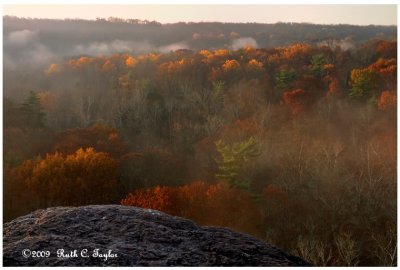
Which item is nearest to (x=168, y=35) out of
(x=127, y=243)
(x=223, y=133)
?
(x=223, y=133)

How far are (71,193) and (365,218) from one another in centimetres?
928

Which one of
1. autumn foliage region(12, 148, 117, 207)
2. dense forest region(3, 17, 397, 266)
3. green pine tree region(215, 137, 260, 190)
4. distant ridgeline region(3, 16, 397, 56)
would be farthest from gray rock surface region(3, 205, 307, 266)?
distant ridgeline region(3, 16, 397, 56)

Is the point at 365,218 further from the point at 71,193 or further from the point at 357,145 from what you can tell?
the point at 71,193

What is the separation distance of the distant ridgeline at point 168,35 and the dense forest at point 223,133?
0.08 meters

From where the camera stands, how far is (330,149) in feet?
58.4

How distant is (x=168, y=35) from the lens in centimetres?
1859

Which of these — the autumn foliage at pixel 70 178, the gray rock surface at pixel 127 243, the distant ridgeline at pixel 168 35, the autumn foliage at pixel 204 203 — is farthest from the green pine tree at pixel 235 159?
the gray rock surface at pixel 127 243

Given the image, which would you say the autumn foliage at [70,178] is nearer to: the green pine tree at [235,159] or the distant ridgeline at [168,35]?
the green pine tree at [235,159]

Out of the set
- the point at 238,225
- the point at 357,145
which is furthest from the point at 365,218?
the point at 238,225

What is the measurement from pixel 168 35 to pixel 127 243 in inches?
338

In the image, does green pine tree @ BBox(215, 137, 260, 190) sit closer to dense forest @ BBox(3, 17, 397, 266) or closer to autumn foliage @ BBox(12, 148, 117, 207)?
dense forest @ BBox(3, 17, 397, 266)

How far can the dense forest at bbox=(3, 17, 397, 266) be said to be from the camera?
17.0 meters

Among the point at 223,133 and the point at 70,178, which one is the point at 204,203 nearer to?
the point at 223,133

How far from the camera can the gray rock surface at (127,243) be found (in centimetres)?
1191
